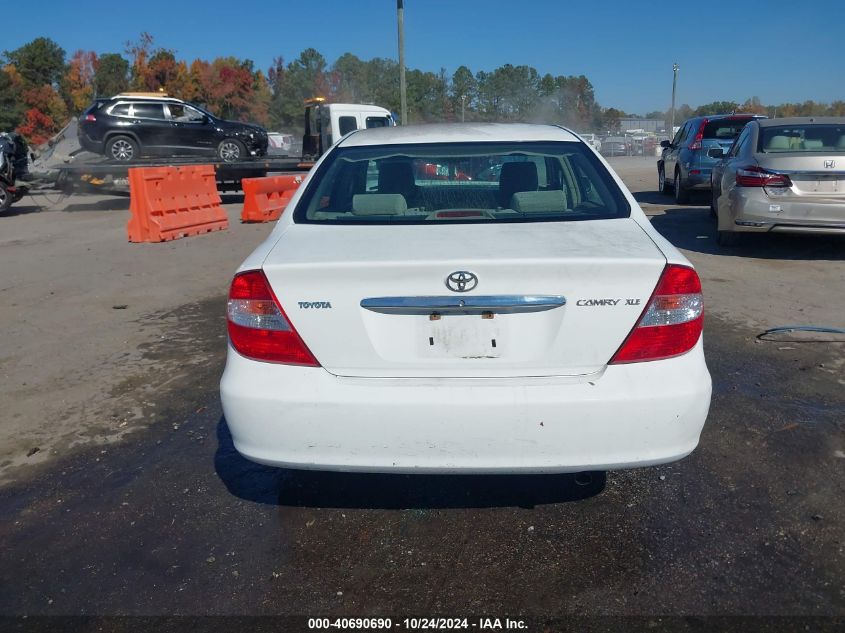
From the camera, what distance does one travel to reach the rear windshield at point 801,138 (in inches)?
346

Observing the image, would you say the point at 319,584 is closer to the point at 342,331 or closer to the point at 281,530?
the point at 281,530

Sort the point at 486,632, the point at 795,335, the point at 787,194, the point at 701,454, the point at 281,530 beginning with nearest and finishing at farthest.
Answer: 1. the point at 486,632
2. the point at 281,530
3. the point at 701,454
4. the point at 795,335
5. the point at 787,194

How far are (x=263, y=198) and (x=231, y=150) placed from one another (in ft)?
18.1

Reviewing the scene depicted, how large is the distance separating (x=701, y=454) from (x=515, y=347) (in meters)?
1.66

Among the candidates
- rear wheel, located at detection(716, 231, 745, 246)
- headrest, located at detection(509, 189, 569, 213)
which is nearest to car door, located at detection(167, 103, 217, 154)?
rear wheel, located at detection(716, 231, 745, 246)

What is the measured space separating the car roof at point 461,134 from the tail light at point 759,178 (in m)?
5.22

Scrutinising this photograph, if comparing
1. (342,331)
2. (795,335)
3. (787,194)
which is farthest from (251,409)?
(787,194)

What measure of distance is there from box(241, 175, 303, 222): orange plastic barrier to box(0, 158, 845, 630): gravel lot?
8942 mm

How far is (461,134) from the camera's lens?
3898 mm

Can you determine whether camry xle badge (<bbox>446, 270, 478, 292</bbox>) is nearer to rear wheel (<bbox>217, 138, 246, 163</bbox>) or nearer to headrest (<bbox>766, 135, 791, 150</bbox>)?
headrest (<bbox>766, 135, 791, 150</bbox>)

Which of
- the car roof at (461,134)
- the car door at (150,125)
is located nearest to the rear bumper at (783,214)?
the car roof at (461,134)

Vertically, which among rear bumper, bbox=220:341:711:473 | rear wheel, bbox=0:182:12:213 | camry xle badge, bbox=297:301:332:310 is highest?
camry xle badge, bbox=297:301:332:310

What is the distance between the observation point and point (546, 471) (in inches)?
107

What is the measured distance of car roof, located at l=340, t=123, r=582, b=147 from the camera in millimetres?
3809
